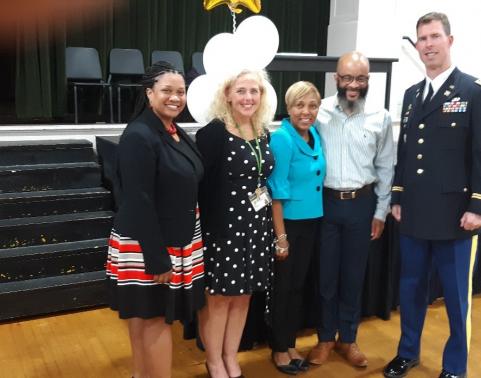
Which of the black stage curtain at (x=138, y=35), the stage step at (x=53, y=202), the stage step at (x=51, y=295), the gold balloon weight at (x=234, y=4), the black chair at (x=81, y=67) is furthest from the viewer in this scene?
the black stage curtain at (x=138, y=35)

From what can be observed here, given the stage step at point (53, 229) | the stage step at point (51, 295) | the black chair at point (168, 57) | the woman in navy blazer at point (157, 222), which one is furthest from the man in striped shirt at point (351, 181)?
the black chair at point (168, 57)

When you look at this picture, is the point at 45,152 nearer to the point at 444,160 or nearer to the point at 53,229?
the point at 53,229

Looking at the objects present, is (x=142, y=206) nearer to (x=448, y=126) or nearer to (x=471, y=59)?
(x=448, y=126)

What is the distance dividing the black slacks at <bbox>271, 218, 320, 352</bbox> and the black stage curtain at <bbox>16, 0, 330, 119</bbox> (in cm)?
461

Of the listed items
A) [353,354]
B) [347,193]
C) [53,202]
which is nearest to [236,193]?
[347,193]

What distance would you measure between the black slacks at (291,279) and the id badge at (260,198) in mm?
214

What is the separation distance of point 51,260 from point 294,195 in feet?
5.98

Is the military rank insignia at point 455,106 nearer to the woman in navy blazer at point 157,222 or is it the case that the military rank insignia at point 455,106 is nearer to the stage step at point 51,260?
the woman in navy blazer at point 157,222

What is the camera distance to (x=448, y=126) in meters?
2.17

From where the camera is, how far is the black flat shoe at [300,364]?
98.2 inches

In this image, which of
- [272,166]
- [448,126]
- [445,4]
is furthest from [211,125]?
[445,4]

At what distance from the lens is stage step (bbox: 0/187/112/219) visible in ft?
11.5

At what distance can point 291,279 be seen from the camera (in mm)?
2402

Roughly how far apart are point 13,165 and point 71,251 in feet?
2.97
